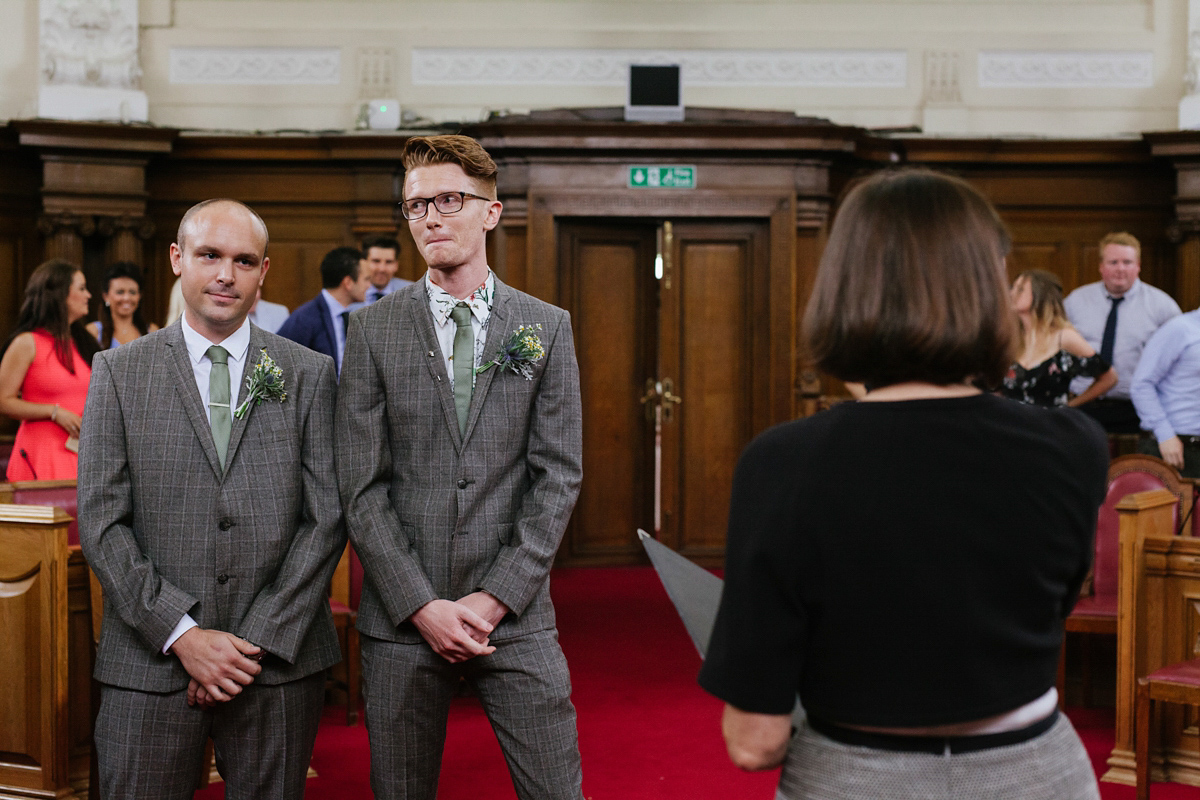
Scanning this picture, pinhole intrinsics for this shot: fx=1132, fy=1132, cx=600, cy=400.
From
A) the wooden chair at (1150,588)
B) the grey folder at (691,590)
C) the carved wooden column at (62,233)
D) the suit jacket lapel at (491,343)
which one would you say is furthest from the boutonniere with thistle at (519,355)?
the carved wooden column at (62,233)

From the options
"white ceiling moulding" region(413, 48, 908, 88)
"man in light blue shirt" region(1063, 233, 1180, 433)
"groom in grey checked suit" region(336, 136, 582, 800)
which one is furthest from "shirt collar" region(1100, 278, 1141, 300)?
"groom in grey checked suit" region(336, 136, 582, 800)

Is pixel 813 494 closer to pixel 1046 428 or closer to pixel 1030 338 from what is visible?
pixel 1046 428

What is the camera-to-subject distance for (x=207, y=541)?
213 centimetres

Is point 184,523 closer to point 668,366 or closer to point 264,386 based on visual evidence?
point 264,386

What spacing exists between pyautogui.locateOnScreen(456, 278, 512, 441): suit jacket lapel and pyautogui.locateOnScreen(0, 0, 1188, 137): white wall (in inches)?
230

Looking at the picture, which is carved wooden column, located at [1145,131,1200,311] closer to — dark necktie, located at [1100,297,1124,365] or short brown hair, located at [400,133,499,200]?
dark necktie, located at [1100,297,1124,365]

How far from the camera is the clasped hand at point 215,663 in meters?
2.06

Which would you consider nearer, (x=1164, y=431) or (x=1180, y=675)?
(x=1180, y=675)

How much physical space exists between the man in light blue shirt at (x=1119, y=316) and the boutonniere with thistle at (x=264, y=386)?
5.33m

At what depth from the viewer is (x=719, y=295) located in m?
7.53

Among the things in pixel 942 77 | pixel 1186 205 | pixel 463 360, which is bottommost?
pixel 463 360

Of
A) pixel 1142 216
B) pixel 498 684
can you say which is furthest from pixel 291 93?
pixel 498 684

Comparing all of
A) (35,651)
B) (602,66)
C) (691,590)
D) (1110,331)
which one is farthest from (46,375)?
(1110,331)

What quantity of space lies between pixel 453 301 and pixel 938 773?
1.34 m
